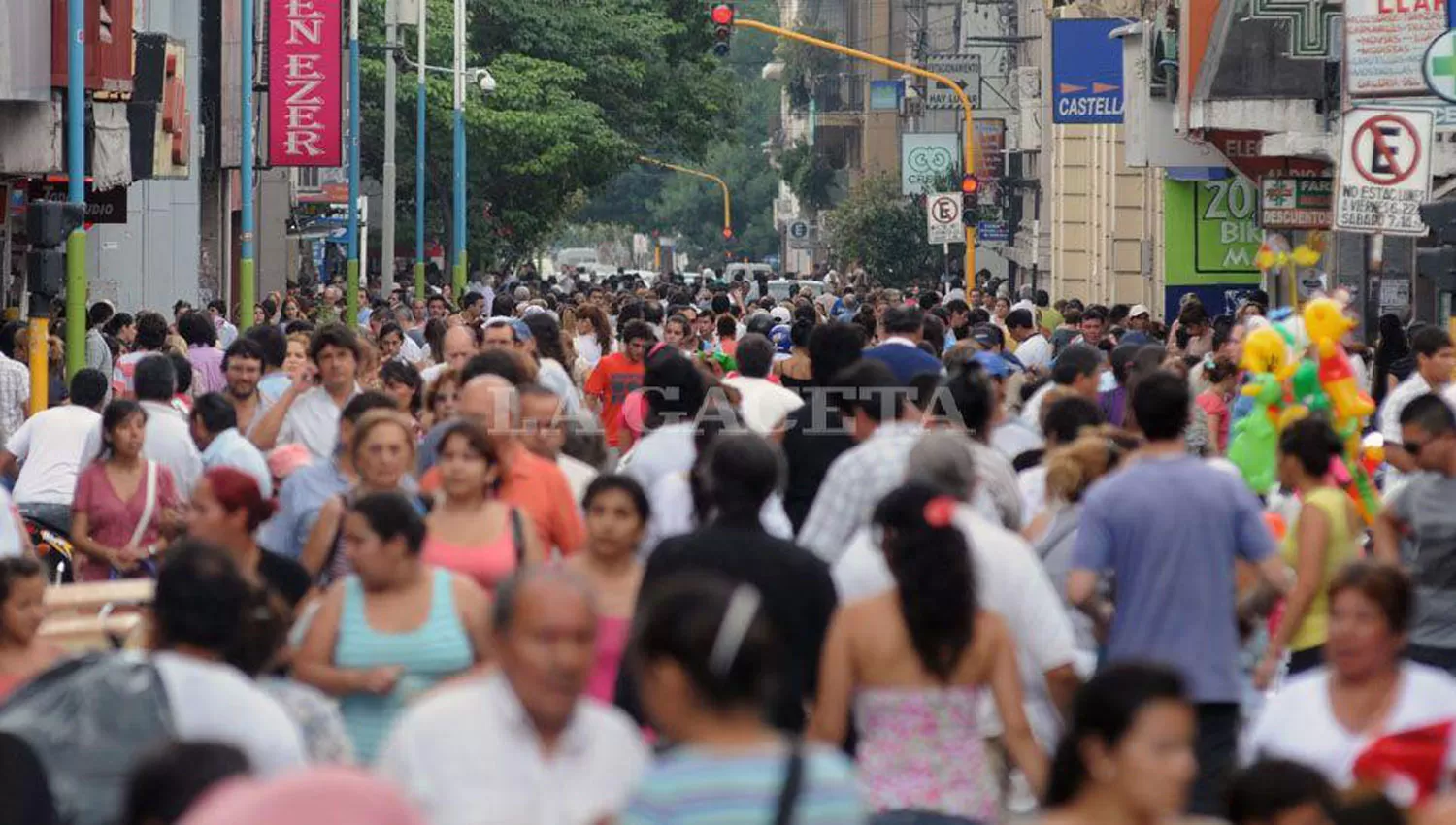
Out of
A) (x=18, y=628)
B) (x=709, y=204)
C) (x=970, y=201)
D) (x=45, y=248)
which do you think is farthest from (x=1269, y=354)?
(x=709, y=204)

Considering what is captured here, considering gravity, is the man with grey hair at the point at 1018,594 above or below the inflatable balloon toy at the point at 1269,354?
below

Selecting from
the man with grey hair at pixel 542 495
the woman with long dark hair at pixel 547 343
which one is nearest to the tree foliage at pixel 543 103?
the woman with long dark hair at pixel 547 343

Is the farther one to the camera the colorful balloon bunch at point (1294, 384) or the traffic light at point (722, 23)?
the traffic light at point (722, 23)

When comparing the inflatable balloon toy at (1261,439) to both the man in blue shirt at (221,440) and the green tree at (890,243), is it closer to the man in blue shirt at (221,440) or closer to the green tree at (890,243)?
the man in blue shirt at (221,440)

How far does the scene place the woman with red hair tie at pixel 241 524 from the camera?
352 inches

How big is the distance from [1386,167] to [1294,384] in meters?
5.12

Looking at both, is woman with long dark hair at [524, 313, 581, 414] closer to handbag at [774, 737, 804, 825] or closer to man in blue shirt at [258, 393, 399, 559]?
man in blue shirt at [258, 393, 399, 559]

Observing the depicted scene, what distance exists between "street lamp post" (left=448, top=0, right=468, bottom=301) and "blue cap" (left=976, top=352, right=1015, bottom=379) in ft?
115

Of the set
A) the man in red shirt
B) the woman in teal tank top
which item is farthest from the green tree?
the woman in teal tank top

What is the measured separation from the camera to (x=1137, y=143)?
34.8m

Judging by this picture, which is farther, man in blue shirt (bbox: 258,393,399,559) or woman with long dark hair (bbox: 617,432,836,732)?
man in blue shirt (bbox: 258,393,399,559)

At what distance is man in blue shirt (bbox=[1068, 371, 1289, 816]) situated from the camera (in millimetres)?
8508

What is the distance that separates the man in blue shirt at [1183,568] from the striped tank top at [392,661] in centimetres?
199

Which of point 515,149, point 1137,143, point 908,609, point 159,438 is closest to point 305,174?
point 515,149
